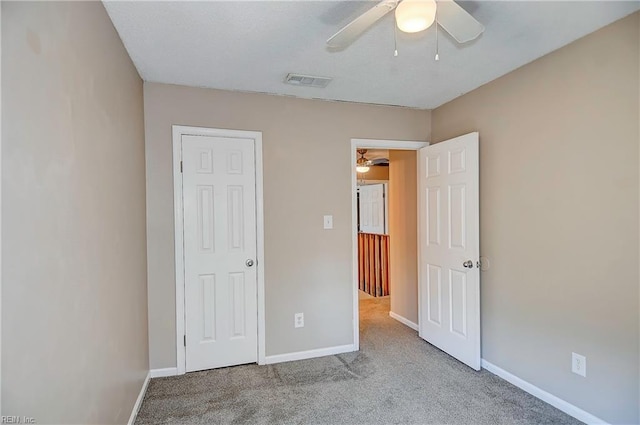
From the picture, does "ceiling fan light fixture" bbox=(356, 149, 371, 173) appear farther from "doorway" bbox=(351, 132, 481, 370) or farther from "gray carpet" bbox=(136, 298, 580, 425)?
"gray carpet" bbox=(136, 298, 580, 425)

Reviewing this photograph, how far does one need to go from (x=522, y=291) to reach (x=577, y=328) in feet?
1.42

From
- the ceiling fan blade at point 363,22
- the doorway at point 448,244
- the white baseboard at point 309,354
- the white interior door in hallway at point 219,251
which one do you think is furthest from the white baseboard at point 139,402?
the ceiling fan blade at point 363,22

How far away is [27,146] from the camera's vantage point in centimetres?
101

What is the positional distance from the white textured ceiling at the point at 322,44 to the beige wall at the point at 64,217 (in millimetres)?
324

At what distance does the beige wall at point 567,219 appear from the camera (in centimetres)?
192

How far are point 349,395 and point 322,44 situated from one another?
2414 mm

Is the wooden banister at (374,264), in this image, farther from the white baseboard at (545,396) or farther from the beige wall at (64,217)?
the beige wall at (64,217)

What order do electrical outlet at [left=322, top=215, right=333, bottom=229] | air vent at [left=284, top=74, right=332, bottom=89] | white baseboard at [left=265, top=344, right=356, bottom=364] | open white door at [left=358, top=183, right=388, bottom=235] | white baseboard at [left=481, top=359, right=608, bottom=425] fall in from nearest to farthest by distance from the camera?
white baseboard at [left=481, top=359, right=608, bottom=425]
air vent at [left=284, top=74, right=332, bottom=89]
white baseboard at [left=265, top=344, right=356, bottom=364]
electrical outlet at [left=322, top=215, right=333, bottom=229]
open white door at [left=358, top=183, right=388, bottom=235]

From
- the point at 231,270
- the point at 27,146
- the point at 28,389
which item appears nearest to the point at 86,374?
the point at 28,389

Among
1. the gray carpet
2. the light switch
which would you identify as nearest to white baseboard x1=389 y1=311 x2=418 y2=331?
the gray carpet

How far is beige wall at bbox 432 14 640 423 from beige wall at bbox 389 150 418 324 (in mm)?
973

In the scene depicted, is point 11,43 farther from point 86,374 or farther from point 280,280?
point 280,280

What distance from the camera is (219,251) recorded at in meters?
2.95

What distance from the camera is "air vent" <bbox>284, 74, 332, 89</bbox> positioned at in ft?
8.73
